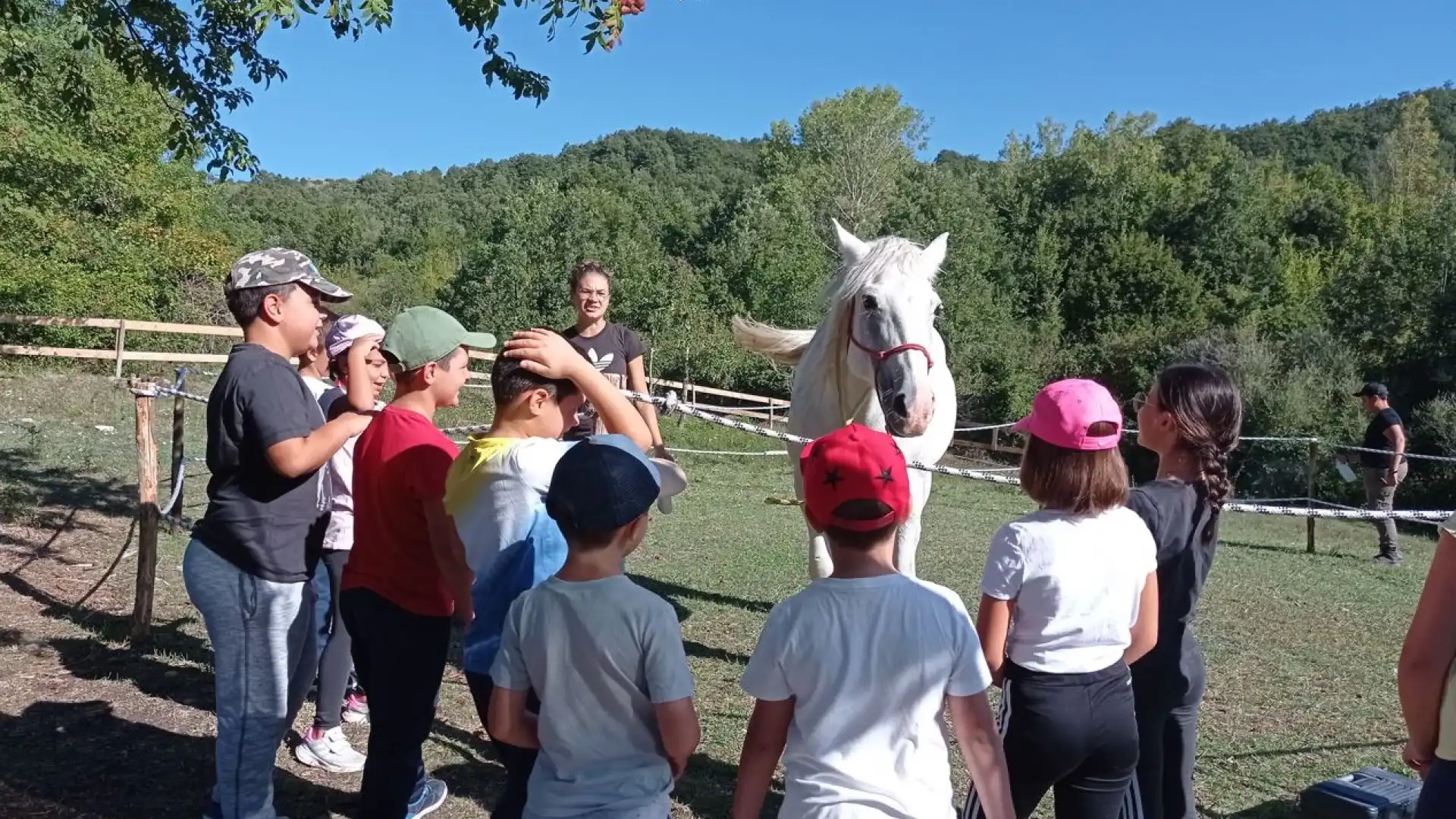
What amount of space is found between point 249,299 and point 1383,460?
1121 cm

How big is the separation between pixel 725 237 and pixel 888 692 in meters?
38.4

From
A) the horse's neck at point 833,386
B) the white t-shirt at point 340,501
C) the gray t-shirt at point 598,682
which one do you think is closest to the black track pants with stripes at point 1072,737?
the gray t-shirt at point 598,682

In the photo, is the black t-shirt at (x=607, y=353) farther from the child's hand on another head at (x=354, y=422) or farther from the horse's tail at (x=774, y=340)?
the child's hand on another head at (x=354, y=422)

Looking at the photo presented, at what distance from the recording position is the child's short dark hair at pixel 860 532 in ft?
5.37

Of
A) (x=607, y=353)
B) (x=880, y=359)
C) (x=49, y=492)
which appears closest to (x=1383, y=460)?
(x=880, y=359)

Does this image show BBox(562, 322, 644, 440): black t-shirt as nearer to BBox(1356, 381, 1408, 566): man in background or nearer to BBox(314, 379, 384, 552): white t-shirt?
BBox(314, 379, 384, 552): white t-shirt

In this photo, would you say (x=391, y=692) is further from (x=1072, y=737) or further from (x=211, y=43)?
(x=211, y=43)

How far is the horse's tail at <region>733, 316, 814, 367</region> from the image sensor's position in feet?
18.8

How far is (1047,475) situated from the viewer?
206 cm

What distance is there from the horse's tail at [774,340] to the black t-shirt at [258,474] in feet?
11.3

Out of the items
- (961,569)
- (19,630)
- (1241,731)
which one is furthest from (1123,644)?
(961,569)

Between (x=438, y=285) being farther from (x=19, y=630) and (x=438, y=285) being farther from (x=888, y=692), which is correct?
(x=888, y=692)

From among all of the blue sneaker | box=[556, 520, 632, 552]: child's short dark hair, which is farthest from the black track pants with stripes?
the blue sneaker

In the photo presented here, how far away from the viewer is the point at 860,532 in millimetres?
1663
